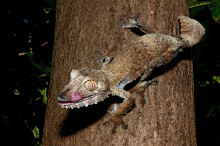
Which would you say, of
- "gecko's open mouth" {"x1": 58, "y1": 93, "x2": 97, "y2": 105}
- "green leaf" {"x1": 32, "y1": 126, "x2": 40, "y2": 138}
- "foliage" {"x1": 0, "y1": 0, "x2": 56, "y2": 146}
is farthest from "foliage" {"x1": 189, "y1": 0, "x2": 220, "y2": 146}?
"green leaf" {"x1": 32, "y1": 126, "x2": 40, "y2": 138}

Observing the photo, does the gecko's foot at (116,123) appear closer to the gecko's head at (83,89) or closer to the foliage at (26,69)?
the gecko's head at (83,89)

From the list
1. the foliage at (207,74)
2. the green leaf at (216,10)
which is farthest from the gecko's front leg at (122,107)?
the foliage at (207,74)

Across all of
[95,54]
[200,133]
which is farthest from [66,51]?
[200,133]

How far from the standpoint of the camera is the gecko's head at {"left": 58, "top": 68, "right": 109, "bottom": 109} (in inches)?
90.3

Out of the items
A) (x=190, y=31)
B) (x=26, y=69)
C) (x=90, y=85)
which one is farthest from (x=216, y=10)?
(x=26, y=69)

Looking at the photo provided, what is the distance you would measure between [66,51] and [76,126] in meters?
1.23

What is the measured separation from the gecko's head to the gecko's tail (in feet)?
6.62

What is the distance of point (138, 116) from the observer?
2562 millimetres

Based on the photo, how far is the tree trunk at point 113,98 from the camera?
2471 millimetres

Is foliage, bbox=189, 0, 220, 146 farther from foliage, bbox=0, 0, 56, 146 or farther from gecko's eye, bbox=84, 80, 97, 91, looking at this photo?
foliage, bbox=0, 0, 56, 146

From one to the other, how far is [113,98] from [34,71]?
136 inches

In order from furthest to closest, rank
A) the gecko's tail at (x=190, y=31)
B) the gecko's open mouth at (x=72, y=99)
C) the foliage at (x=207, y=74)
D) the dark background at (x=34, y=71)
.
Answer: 1. the dark background at (x=34, y=71)
2. the foliage at (x=207, y=74)
3. the gecko's tail at (x=190, y=31)
4. the gecko's open mouth at (x=72, y=99)

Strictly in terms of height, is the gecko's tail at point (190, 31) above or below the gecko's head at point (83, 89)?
above

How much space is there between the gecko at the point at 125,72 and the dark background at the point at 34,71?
188 centimetres
